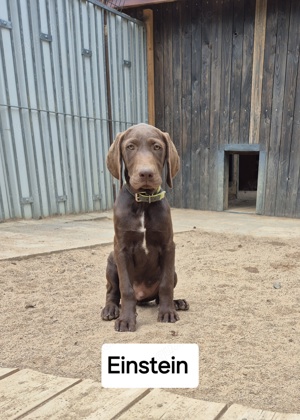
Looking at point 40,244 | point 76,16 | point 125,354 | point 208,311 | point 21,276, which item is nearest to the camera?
point 125,354

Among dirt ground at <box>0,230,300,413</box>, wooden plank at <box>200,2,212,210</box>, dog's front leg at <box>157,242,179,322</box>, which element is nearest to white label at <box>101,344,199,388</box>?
dirt ground at <box>0,230,300,413</box>

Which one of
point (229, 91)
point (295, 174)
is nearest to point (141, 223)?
point (295, 174)

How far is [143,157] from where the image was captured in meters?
2.10

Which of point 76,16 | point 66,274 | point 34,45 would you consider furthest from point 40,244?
point 76,16

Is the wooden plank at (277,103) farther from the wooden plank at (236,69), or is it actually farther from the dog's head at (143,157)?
the dog's head at (143,157)

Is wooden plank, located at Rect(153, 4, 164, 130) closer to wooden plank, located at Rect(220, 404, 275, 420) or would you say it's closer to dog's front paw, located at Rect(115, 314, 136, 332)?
dog's front paw, located at Rect(115, 314, 136, 332)

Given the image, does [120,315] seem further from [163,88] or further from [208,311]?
[163,88]

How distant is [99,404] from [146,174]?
1182mm

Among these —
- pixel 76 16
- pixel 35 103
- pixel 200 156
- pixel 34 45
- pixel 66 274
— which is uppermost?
pixel 76 16

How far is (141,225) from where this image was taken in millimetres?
2277

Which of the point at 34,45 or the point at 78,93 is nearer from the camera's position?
the point at 34,45

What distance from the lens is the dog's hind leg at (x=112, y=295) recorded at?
8.21 feet

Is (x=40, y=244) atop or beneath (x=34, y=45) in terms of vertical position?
beneath

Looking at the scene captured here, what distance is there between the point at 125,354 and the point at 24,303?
133 cm
